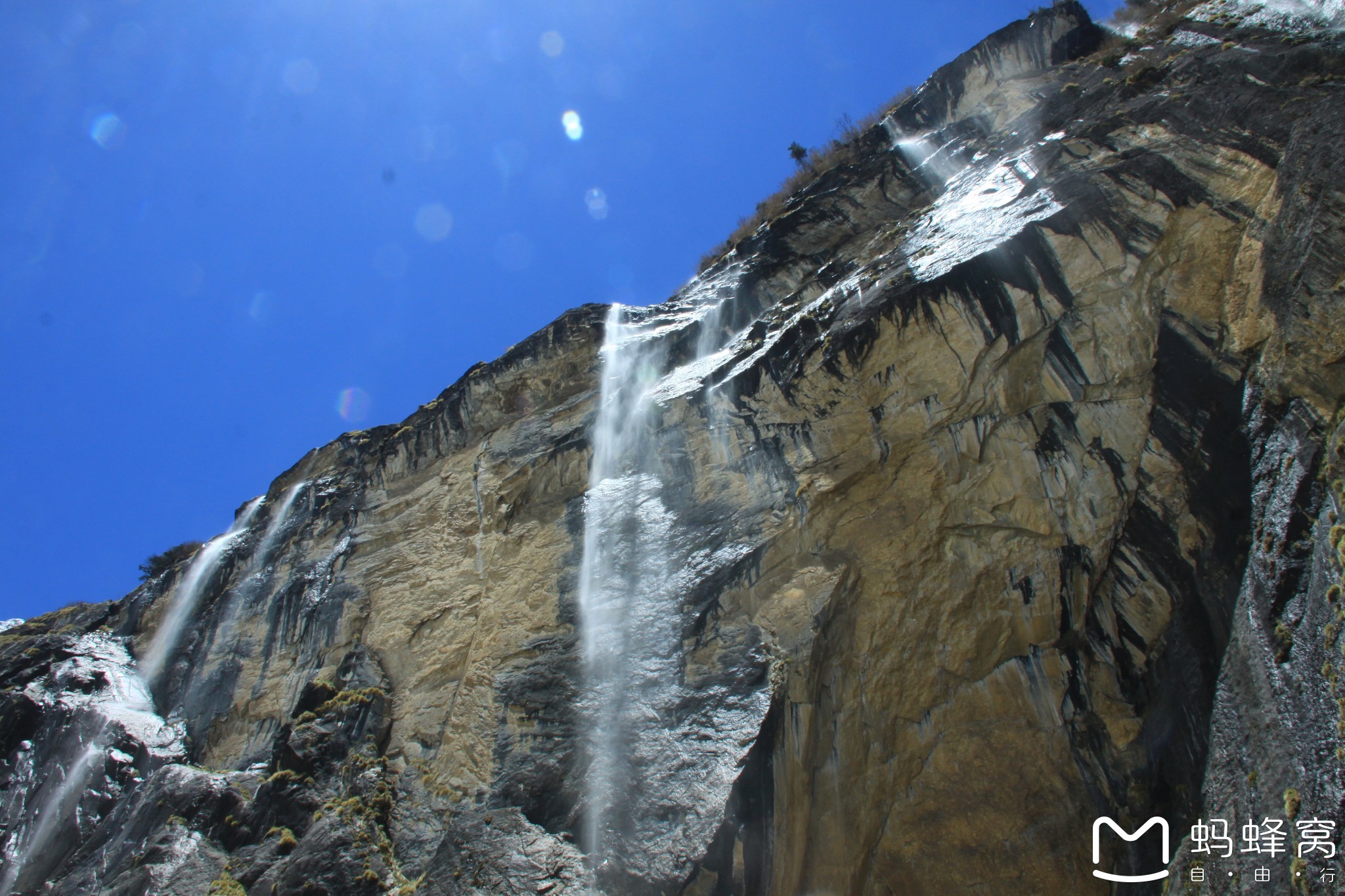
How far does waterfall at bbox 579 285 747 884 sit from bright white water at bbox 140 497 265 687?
38.0 feet

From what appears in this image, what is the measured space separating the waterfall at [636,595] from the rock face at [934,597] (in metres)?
0.09

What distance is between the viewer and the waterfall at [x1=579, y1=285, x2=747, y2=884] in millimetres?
9234

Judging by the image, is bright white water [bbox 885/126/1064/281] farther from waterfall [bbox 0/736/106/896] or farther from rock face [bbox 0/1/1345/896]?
waterfall [bbox 0/736/106/896]

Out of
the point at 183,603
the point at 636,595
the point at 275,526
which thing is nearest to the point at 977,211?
the point at 636,595

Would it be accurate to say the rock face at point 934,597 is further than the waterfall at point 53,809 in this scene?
No

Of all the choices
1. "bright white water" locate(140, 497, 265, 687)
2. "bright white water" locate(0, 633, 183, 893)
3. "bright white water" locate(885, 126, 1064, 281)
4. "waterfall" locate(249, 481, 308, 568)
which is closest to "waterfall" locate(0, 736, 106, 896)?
"bright white water" locate(0, 633, 183, 893)

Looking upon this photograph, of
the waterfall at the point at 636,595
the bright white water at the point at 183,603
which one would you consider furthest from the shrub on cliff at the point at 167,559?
the waterfall at the point at 636,595

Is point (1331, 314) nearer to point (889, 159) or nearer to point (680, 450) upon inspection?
point (680, 450)

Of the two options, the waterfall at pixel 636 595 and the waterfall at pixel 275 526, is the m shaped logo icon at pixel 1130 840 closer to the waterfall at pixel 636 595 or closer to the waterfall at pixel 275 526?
the waterfall at pixel 636 595

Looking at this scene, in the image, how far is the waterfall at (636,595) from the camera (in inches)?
364

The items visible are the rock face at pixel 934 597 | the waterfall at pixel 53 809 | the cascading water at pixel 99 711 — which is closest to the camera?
the rock face at pixel 934 597

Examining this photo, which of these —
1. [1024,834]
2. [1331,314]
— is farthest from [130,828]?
[1331,314]

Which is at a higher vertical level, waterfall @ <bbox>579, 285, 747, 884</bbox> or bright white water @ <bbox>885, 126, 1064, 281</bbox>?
bright white water @ <bbox>885, 126, 1064, 281</bbox>

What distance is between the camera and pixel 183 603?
19047 millimetres
